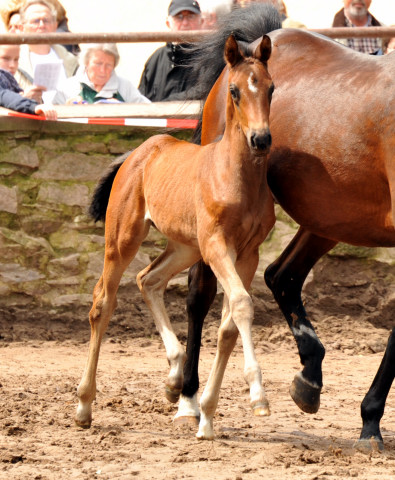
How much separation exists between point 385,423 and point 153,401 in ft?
4.37

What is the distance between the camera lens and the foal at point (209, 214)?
13.6 feet

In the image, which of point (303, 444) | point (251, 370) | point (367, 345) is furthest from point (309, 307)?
point (251, 370)

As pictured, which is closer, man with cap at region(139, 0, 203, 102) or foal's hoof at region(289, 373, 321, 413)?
foal's hoof at region(289, 373, 321, 413)

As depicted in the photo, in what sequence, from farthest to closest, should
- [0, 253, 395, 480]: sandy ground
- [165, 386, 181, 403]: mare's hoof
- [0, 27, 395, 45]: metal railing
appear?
[0, 27, 395, 45]: metal railing < [165, 386, 181, 403]: mare's hoof < [0, 253, 395, 480]: sandy ground

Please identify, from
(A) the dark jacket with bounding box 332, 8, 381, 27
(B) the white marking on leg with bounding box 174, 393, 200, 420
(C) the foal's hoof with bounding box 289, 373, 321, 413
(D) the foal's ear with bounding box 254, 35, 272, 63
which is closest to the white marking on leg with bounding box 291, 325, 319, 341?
(C) the foal's hoof with bounding box 289, 373, 321, 413

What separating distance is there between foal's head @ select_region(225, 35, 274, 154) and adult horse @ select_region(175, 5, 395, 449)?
0.48 m

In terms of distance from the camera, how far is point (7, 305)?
7.48 m

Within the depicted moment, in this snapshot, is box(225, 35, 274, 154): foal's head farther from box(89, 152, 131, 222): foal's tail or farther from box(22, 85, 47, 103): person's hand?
box(22, 85, 47, 103): person's hand

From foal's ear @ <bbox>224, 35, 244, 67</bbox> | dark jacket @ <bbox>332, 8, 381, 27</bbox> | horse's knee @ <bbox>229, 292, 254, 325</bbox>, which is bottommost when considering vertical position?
horse's knee @ <bbox>229, 292, 254, 325</bbox>

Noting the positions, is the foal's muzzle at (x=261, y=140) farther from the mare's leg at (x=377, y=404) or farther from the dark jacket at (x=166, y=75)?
the dark jacket at (x=166, y=75)

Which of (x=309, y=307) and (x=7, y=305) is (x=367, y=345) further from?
(x=7, y=305)

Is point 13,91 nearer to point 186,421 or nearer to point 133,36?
point 133,36

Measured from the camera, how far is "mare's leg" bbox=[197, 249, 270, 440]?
155 inches

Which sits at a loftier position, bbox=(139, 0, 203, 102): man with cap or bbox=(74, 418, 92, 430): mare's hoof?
bbox=(139, 0, 203, 102): man with cap
